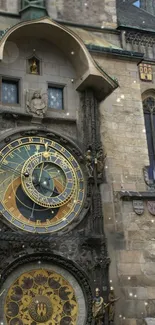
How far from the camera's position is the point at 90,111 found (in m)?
12.9

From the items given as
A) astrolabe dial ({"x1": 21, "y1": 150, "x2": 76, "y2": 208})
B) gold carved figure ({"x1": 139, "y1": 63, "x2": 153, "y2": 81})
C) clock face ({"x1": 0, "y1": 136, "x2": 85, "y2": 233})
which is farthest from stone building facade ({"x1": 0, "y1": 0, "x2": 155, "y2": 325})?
gold carved figure ({"x1": 139, "y1": 63, "x2": 153, "y2": 81})

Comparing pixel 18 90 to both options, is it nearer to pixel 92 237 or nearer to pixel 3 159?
pixel 3 159

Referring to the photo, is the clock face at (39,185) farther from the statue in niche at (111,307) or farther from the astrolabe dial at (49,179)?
the statue in niche at (111,307)

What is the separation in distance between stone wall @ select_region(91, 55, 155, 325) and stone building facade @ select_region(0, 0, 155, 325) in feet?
0.07

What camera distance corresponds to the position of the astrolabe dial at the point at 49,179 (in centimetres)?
1170

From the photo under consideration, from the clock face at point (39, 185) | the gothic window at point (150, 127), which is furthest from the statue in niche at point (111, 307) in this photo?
the gothic window at point (150, 127)

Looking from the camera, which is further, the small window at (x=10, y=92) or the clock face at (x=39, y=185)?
the small window at (x=10, y=92)

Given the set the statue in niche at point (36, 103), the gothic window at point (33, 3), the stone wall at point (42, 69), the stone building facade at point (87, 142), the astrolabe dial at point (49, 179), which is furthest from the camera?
the gothic window at point (33, 3)

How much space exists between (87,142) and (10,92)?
213cm

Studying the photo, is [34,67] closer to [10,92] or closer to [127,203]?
[10,92]

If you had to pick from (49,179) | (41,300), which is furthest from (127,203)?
(41,300)

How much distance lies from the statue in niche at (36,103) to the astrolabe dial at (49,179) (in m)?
1.00

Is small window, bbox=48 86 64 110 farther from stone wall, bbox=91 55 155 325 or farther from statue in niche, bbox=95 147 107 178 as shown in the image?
statue in niche, bbox=95 147 107 178

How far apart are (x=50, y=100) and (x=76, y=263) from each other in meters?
3.94
